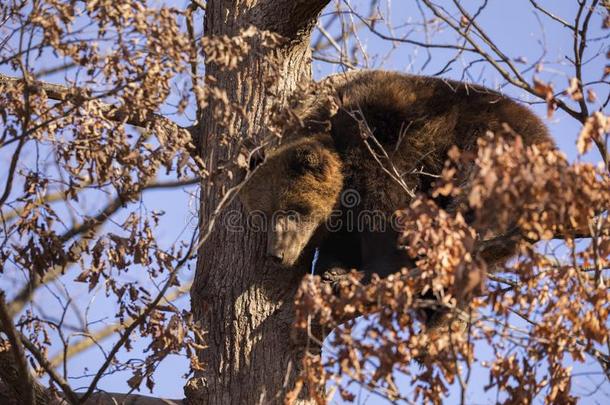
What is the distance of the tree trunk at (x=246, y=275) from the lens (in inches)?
220

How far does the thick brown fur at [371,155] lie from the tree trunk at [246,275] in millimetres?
434

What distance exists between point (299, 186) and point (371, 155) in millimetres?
700

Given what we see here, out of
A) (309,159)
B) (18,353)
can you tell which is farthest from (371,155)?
(18,353)

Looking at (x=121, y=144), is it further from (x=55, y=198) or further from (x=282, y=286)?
(x=55, y=198)

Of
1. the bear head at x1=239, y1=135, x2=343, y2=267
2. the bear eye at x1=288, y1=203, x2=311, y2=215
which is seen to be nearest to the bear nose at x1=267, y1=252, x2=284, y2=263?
the bear head at x1=239, y1=135, x2=343, y2=267

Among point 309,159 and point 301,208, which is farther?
point 301,208

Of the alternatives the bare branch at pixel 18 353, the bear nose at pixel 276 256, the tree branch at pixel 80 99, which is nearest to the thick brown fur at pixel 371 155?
the bear nose at pixel 276 256

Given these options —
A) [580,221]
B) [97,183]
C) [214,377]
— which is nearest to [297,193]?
[214,377]

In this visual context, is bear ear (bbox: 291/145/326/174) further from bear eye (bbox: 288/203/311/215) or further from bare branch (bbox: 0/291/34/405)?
bare branch (bbox: 0/291/34/405)

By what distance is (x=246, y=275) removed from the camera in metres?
5.87

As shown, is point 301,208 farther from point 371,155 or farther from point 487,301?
point 487,301

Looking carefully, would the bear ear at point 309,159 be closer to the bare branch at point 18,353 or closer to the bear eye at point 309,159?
the bear eye at point 309,159

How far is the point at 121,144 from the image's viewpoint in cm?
474

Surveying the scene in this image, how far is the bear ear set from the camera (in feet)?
22.6
